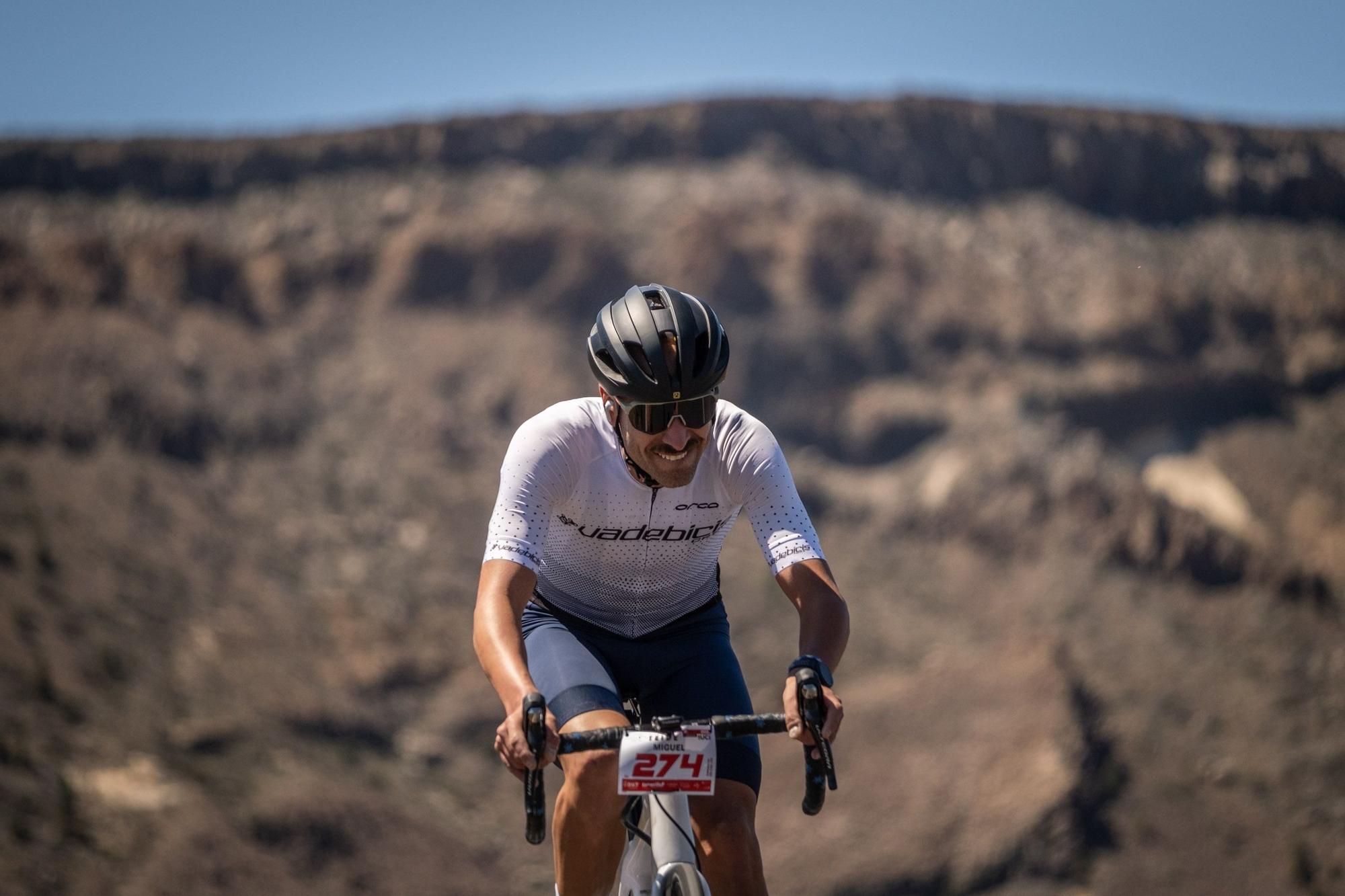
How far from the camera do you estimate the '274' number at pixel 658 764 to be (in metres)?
4.53

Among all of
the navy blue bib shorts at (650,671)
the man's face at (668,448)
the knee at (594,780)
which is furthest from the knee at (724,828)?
the man's face at (668,448)

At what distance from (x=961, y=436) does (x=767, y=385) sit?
5744mm

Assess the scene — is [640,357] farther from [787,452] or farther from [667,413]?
[787,452]

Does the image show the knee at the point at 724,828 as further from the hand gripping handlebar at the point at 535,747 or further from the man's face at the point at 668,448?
the man's face at the point at 668,448

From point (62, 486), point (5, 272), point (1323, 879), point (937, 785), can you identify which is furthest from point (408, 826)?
point (5, 272)

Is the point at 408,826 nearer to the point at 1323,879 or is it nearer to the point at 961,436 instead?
the point at 1323,879

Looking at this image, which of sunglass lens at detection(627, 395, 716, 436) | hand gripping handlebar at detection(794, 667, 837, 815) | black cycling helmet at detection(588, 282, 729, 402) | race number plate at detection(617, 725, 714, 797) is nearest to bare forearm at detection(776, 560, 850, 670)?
hand gripping handlebar at detection(794, 667, 837, 815)

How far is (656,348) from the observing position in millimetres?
4941

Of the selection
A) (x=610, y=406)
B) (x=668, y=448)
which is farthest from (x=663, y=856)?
(x=610, y=406)

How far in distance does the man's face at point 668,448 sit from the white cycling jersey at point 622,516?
13 cm

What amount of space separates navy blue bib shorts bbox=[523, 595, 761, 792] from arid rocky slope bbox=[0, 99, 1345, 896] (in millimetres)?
17720

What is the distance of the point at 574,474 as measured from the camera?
17.0 feet

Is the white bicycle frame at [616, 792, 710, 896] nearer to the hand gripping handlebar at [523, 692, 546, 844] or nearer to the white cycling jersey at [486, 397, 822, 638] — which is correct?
the hand gripping handlebar at [523, 692, 546, 844]

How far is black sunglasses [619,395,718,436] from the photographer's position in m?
4.95
